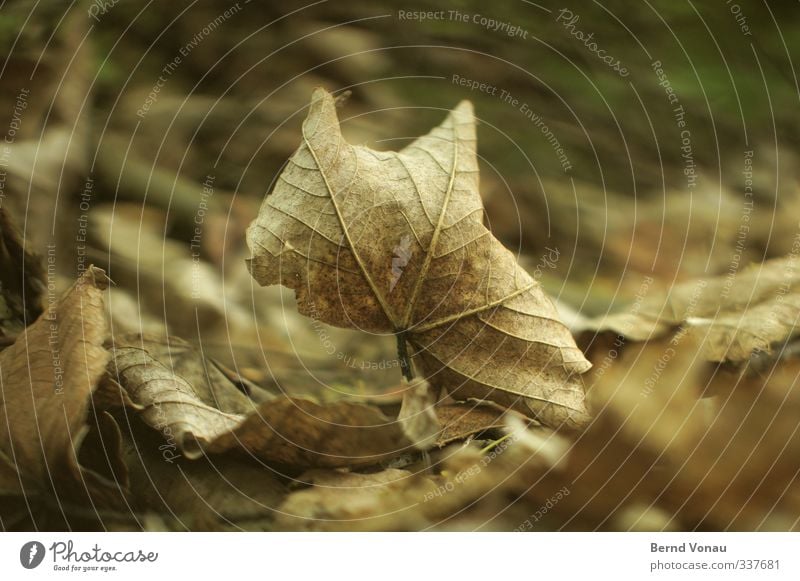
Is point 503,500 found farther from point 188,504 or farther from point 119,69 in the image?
point 119,69

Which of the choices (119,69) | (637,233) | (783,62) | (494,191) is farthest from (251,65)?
(783,62)

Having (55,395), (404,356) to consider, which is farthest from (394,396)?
(55,395)

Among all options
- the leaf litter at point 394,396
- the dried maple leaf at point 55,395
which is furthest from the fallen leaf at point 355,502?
the dried maple leaf at point 55,395

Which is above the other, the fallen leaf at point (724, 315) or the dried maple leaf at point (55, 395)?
the fallen leaf at point (724, 315)

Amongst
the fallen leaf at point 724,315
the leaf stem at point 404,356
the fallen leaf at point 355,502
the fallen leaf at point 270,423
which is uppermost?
the fallen leaf at point 724,315

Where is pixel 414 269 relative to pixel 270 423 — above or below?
above
